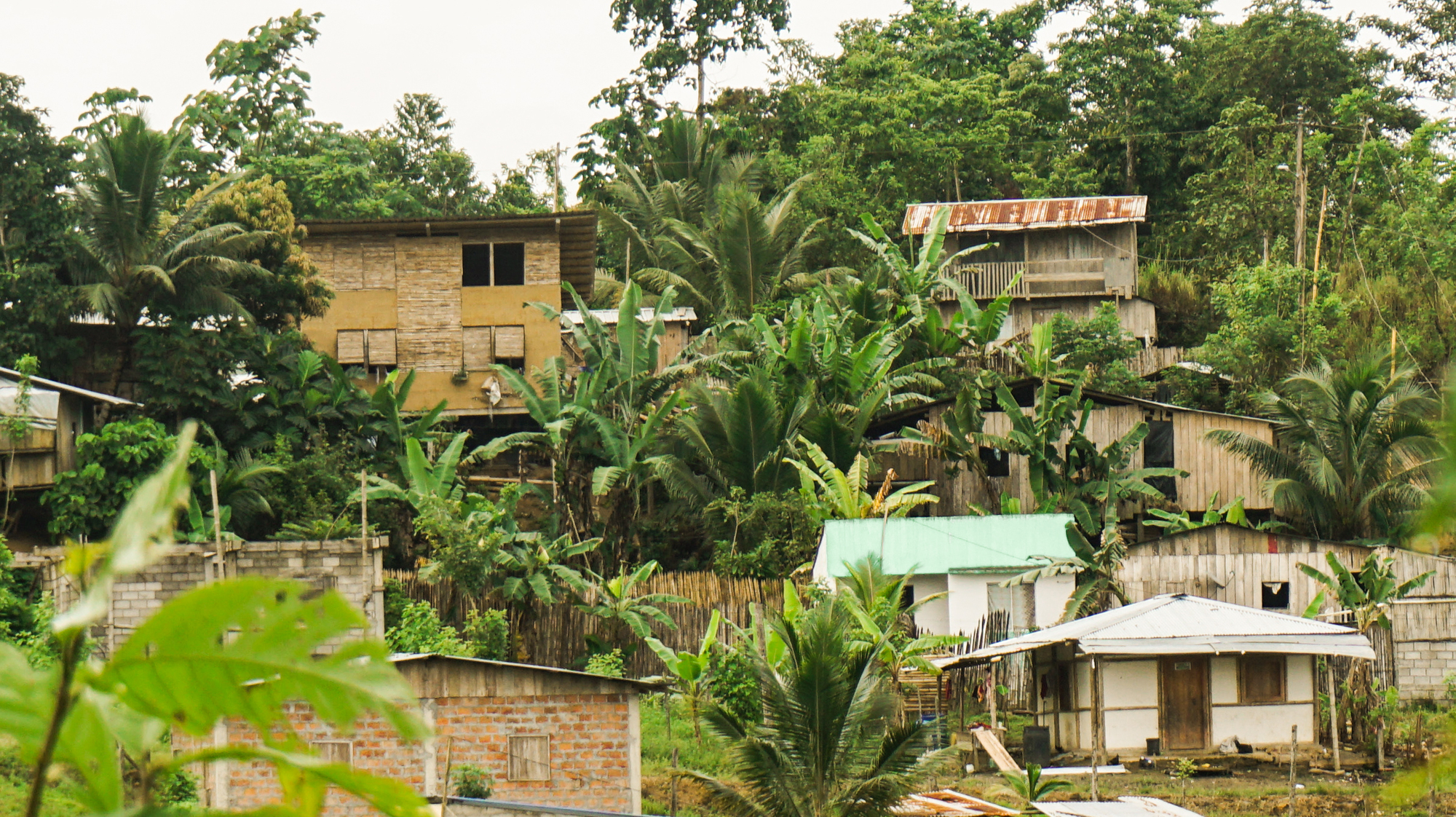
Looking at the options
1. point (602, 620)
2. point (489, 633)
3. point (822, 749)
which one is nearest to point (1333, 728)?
point (822, 749)

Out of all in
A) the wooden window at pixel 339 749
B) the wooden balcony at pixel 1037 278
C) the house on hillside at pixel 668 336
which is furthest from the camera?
the wooden balcony at pixel 1037 278

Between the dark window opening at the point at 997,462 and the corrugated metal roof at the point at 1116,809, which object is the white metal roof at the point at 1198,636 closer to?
the corrugated metal roof at the point at 1116,809

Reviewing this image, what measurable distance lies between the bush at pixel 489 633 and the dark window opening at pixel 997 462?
32.9ft

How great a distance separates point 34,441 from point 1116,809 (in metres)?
16.0

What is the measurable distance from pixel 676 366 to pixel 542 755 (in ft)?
37.8

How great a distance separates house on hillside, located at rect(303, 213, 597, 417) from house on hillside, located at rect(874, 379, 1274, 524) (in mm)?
7176

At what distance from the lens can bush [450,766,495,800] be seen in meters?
12.7

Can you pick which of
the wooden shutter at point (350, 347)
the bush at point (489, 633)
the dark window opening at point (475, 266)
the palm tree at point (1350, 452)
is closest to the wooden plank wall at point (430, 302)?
the dark window opening at point (475, 266)

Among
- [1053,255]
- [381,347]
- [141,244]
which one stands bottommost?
[381,347]

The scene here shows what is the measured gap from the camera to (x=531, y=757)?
13359 mm

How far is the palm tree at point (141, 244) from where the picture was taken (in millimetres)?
22781

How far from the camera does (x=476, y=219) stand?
27.6m

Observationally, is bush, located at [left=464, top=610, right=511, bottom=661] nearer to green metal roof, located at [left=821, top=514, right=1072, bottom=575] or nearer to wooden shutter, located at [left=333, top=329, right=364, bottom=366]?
green metal roof, located at [left=821, top=514, right=1072, bottom=575]

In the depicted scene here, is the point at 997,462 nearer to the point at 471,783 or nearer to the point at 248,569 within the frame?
the point at 248,569
